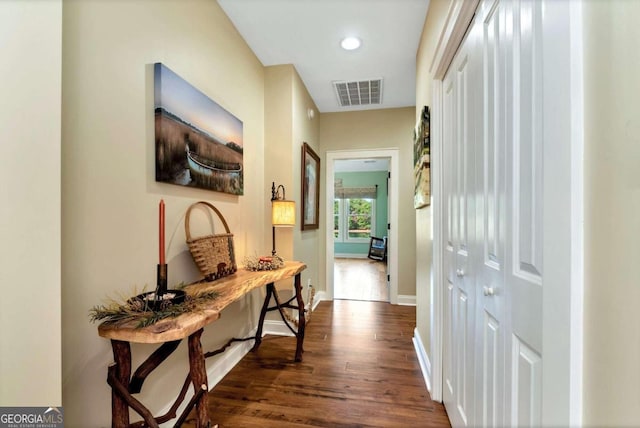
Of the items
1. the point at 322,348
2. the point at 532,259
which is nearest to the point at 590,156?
the point at 532,259

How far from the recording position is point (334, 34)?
231cm

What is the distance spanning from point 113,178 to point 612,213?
5.23 feet

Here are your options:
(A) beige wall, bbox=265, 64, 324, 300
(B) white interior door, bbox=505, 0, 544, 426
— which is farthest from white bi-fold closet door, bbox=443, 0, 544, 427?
(A) beige wall, bbox=265, 64, 324, 300

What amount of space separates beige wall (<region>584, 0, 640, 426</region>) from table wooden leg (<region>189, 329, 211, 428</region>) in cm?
118

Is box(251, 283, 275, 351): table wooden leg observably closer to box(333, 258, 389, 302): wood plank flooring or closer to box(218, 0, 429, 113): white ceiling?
box(333, 258, 389, 302): wood plank flooring

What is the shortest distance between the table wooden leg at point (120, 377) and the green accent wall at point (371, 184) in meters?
7.74

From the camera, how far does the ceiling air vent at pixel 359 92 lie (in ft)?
10.3

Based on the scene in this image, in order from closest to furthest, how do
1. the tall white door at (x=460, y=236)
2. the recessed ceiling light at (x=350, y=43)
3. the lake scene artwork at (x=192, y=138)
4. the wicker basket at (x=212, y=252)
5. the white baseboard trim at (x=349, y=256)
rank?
the tall white door at (x=460, y=236)
the lake scene artwork at (x=192, y=138)
the wicker basket at (x=212, y=252)
the recessed ceiling light at (x=350, y=43)
the white baseboard trim at (x=349, y=256)

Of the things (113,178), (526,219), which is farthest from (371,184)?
(526,219)

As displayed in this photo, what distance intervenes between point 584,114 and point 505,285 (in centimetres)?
56

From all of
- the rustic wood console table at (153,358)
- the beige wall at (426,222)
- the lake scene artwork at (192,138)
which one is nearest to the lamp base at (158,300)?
the rustic wood console table at (153,358)

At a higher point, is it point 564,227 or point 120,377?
point 564,227

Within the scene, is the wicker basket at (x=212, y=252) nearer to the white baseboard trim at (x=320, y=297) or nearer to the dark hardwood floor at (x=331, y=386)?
the dark hardwood floor at (x=331, y=386)

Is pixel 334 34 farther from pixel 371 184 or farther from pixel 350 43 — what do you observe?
pixel 371 184
